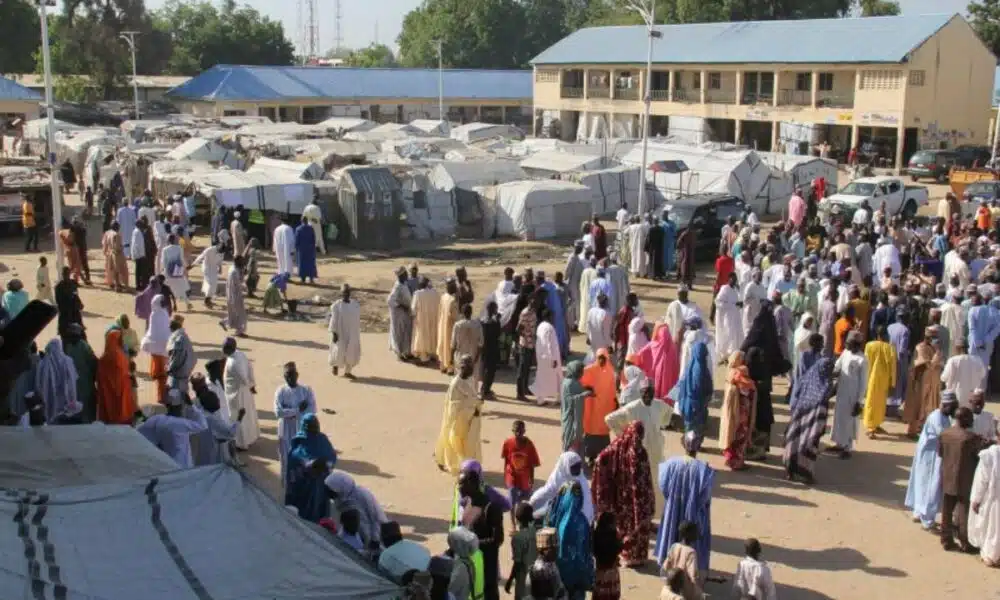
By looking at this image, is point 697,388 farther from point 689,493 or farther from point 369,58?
point 369,58

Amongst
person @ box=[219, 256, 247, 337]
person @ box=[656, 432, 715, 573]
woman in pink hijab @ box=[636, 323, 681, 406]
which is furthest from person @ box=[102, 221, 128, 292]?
person @ box=[656, 432, 715, 573]

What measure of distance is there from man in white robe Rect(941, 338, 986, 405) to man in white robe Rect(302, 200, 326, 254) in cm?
1259

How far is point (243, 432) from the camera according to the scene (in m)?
10.5

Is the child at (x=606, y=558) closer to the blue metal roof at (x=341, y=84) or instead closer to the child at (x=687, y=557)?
the child at (x=687, y=557)

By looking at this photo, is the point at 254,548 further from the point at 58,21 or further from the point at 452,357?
the point at 58,21

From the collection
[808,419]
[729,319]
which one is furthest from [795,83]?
[808,419]

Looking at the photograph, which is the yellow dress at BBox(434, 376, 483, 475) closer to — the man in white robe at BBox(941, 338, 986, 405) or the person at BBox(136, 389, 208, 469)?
the person at BBox(136, 389, 208, 469)

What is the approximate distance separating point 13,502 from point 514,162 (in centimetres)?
2286

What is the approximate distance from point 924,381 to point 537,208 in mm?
13246

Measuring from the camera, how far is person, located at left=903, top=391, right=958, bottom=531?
8.77 m

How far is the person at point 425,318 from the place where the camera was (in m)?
13.6

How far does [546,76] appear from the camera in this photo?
2087 inches

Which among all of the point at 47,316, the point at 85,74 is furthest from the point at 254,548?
the point at 85,74

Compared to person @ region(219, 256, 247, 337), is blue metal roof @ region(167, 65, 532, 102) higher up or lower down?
higher up
